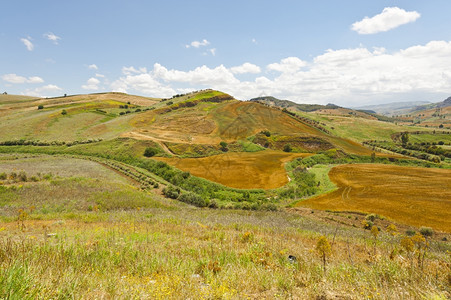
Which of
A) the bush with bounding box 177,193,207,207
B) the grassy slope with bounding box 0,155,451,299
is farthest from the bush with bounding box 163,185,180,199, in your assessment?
the grassy slope with bounding box 0,155,451,299

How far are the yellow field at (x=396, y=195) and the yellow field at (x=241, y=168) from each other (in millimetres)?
8299

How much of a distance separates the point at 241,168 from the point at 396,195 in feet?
77.4

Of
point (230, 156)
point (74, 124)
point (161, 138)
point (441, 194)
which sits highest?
point (74, 124)

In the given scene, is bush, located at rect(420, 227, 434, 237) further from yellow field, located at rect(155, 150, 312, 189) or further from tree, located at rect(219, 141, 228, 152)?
tree, located at rect(219, 141, 228, 152)

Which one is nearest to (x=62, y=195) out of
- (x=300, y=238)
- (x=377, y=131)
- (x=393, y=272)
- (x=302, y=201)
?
(x=300, y=238)

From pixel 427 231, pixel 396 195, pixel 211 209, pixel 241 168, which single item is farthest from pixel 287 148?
pixel 211 209

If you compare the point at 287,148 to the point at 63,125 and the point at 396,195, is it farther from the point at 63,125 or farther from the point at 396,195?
the point at 63,125

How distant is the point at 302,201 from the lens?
94.7ft

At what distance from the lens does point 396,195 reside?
96.0 ft

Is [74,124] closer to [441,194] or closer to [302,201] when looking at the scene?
[302,201]

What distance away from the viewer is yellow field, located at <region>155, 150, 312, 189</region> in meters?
34.5

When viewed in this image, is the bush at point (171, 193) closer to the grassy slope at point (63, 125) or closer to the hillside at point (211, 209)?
the hillside at point (211, 209)

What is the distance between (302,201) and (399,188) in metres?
15.6

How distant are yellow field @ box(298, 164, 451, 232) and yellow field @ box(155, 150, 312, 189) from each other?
27.2ft
